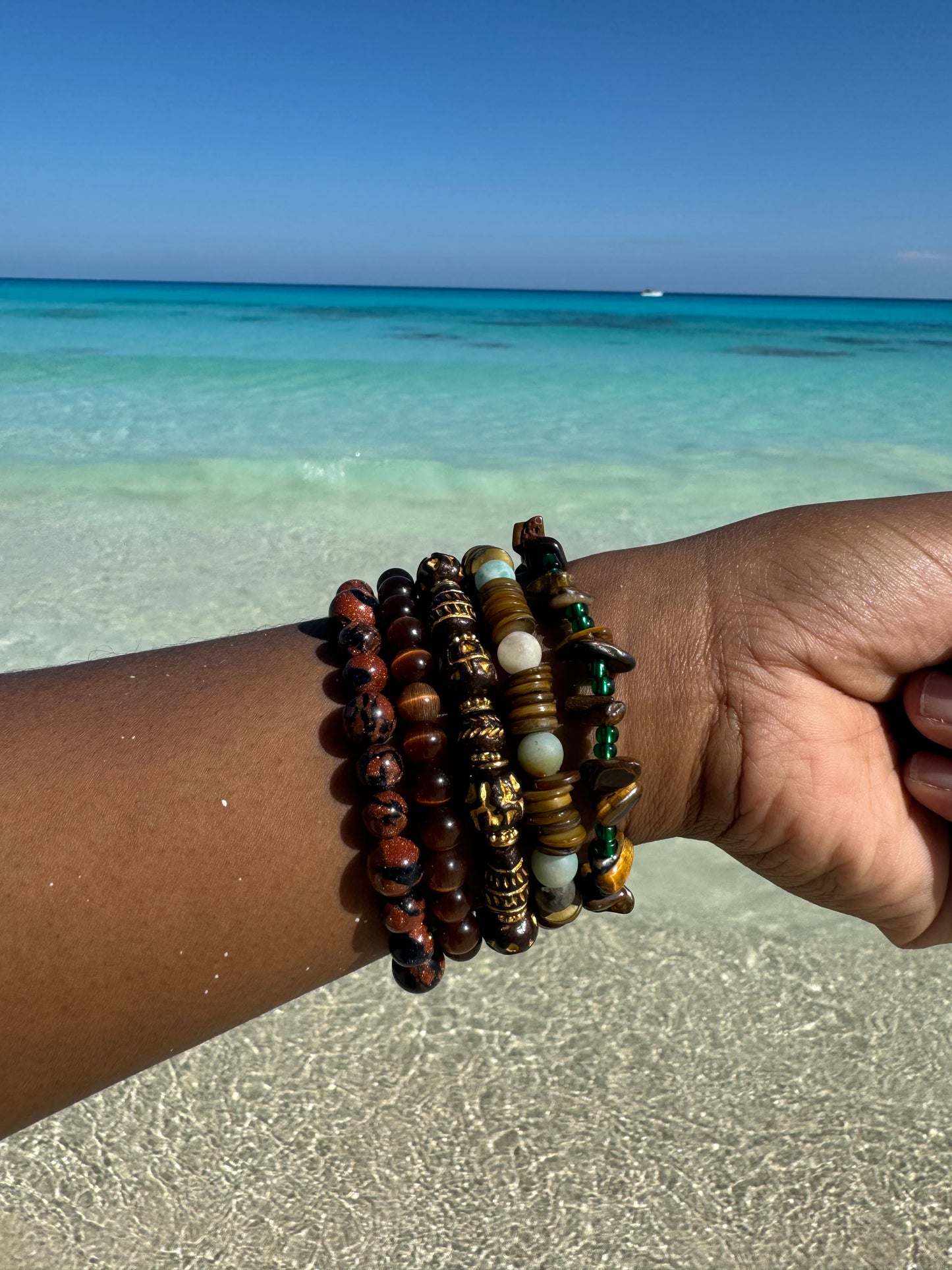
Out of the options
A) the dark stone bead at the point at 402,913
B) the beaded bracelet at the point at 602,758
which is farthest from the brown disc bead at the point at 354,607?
the dark stone bead at the point at 402,913

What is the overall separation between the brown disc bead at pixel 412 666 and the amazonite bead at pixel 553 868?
0.26m

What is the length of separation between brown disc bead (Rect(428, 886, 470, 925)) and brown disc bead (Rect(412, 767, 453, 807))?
0.36 ft

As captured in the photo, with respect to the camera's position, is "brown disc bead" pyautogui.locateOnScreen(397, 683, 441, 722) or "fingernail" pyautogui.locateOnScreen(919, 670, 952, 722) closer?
"brown disc bead" pyautogui.locateOnScreen(397, 683, 441, 722)

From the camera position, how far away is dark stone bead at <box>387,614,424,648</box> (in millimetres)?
1205

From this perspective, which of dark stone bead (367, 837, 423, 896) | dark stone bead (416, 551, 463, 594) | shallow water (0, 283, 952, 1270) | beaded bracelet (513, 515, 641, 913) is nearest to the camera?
dark stone bead (367, 837, 423, 896)

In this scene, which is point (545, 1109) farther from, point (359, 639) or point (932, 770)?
point (359, 639)

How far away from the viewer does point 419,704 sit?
3.79 ft

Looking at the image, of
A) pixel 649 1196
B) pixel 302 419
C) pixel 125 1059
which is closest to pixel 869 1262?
pixel 649 1196

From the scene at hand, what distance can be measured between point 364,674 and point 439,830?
0.20 meters

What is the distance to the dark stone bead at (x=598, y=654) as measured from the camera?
1.20m

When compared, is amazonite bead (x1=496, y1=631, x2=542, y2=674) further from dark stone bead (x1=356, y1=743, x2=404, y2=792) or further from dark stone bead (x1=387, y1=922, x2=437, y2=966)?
dark stone bead (x1=387, y1=922, x2=437, y2=966)

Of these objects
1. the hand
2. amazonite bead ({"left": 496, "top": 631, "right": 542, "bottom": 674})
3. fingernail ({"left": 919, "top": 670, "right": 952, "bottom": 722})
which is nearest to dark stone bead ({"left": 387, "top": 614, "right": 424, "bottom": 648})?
amazonite bead ({"left": 496, "top": 631, "right": 542, "bottom": 674})

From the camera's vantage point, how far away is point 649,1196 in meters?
1.58

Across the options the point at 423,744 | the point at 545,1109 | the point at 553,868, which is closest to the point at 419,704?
the point at 423,744
